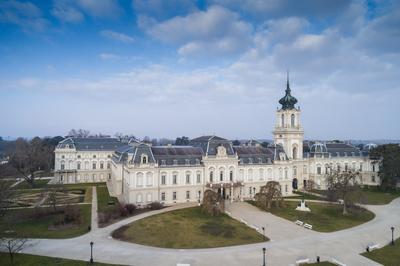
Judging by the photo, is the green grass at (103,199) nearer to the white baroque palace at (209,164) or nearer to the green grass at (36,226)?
the white baroque palace at (209,164)

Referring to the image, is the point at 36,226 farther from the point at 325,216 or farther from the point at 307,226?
the point at 325,216

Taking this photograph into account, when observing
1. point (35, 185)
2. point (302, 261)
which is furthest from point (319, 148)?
point (35, 185)

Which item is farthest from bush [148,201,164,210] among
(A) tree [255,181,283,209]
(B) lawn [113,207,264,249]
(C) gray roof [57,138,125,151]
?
(C) gray roof [57,138,125,151]

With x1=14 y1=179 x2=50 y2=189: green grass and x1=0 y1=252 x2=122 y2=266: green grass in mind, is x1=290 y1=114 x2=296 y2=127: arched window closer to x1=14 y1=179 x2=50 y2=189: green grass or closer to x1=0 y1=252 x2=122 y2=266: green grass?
x1=0 y1=252 x2=122 y2=266: green grass

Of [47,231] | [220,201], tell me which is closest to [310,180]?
[220,201]

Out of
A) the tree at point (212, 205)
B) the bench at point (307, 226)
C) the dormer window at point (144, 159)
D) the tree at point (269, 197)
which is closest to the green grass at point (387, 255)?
the bench at point (307, 226)

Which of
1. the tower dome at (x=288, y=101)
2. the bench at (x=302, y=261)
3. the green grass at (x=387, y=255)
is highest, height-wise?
the tower dome at (x=288, y=101)
